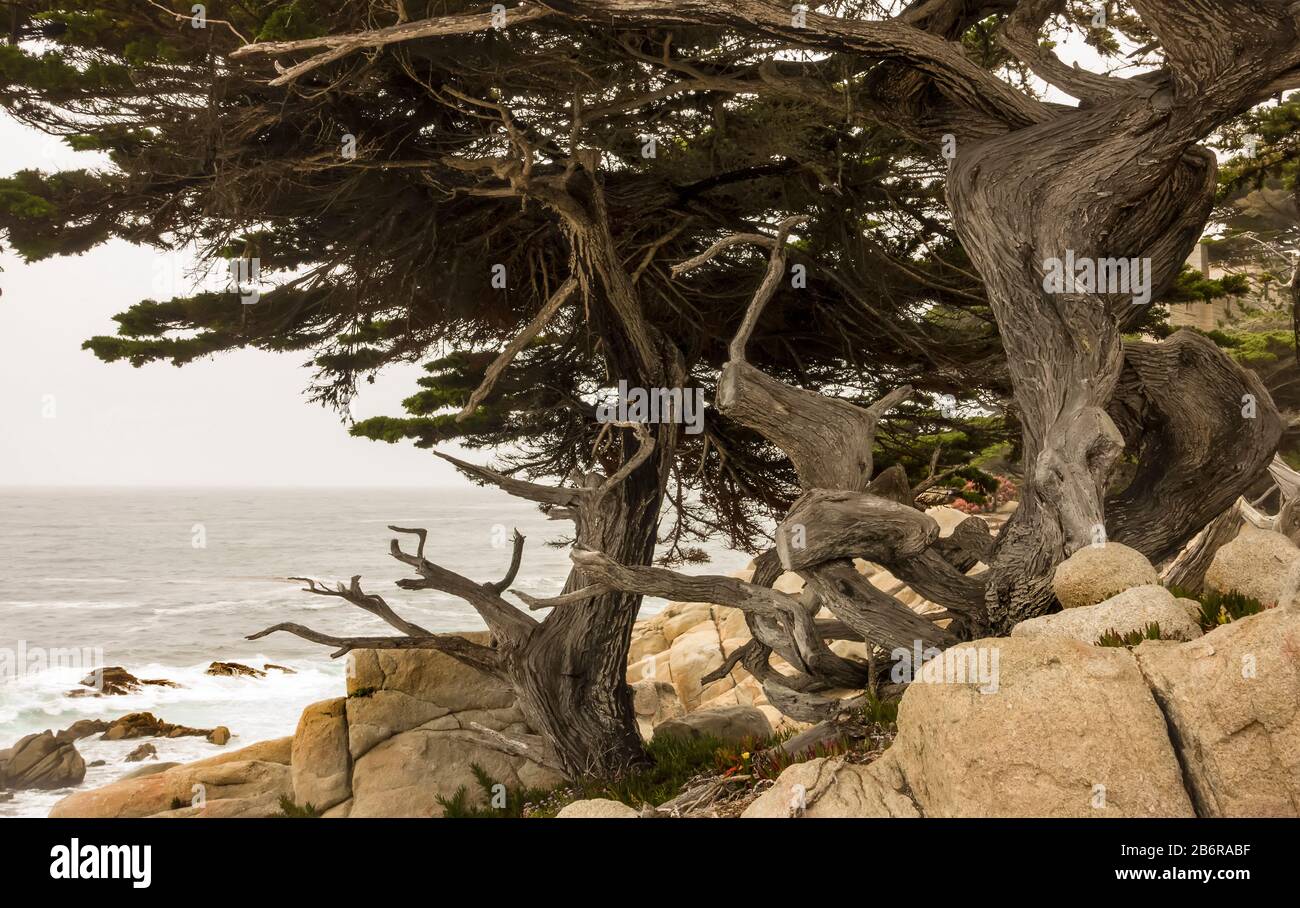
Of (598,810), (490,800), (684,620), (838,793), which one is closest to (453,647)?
(490,800)

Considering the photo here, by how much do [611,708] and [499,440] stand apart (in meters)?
3.26

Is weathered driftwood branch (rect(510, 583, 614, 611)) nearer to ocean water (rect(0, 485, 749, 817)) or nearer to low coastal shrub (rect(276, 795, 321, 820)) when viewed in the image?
ocean water (rect(0, 485, 749, 817))

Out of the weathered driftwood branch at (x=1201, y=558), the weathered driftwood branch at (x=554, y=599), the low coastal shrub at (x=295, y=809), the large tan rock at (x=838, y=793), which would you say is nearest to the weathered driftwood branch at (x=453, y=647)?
the low coastal shrub at (x=295, y=809)

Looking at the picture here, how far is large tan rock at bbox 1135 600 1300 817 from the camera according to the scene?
4215mm

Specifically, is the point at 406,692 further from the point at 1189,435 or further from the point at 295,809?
the point at 1189,435

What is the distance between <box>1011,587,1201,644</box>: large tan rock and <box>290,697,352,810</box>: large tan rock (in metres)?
7.44

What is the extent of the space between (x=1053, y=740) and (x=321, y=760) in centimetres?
810

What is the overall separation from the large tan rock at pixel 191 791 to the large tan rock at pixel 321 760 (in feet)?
1.36

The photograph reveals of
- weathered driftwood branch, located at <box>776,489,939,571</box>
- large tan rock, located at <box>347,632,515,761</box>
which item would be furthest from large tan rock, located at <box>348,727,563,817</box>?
weathered driftwood branch, located at <box>776,489,939,571</box>

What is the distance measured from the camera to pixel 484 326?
35.8ft

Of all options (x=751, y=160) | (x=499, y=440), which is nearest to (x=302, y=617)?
(x=499, y=440)

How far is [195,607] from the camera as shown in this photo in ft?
130
